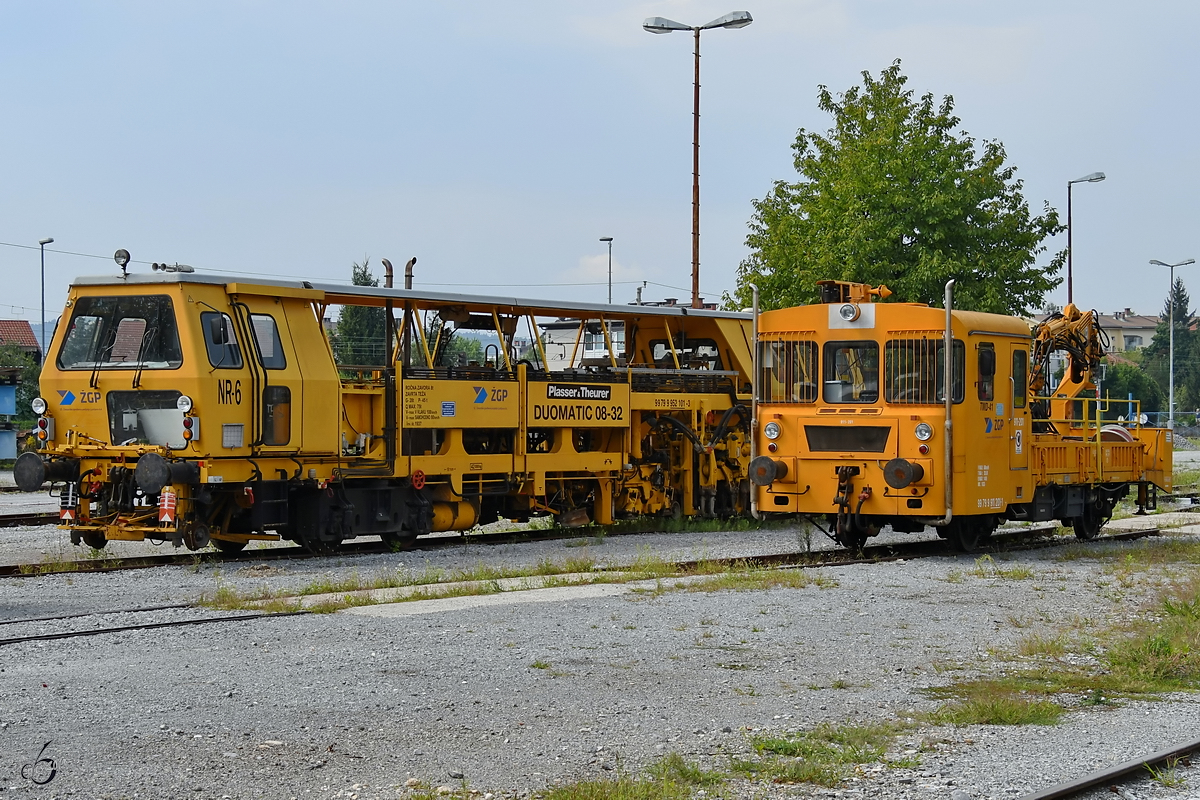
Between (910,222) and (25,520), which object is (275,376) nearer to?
(25,520)

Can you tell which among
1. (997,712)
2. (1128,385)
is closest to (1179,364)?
(1128,385)

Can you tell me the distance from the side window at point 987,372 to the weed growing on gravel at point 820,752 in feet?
29.8

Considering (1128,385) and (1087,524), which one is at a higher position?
(1128,385)

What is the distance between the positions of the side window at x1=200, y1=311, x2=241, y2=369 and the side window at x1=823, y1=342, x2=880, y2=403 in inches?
271

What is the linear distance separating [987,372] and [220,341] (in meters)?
8.86

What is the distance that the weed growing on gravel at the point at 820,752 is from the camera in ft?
22.5

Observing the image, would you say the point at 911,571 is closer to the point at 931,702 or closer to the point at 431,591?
the point at 431,591

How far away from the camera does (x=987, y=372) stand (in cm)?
1652

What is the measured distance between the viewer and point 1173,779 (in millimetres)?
6914

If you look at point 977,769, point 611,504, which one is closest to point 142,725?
point 977,769

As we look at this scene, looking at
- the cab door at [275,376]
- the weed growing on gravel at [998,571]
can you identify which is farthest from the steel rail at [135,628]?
the weed growing on gravel at [998,571]

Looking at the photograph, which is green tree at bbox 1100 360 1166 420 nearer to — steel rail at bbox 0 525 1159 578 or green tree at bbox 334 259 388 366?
steel rail at bbox 0 525 1159 578

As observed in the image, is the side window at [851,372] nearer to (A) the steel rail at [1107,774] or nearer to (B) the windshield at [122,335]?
(B) the windshield at [122,335]

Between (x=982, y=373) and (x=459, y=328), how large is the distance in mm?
6779
